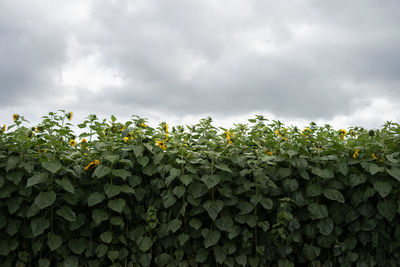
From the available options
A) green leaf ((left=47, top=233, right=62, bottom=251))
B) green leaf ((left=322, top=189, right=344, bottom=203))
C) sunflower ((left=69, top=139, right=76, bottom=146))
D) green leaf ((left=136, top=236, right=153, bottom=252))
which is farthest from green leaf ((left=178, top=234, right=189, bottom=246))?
sunflower ((left=69, top=139, right=76, bottom=146))

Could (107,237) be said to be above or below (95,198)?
below

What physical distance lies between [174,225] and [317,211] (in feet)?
5.41

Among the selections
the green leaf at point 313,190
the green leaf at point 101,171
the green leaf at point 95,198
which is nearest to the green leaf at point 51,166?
the green leaf at point 101,171

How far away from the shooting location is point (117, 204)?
3.73 m

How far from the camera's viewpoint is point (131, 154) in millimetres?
4031

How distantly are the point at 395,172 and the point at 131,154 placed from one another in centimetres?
304

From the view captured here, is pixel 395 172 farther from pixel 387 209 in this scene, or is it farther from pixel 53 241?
pixel 53 241

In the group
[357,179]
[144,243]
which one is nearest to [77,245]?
[144,243]

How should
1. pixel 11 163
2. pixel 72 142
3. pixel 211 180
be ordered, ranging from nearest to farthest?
pixel 211 180
pixel 11 163
pixel 72 142

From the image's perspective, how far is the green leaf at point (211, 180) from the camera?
3604 mm

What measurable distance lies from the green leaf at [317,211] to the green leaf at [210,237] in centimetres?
110

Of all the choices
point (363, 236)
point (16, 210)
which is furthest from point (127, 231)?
point (363, 236)

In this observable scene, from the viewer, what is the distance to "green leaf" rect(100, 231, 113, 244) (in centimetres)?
383

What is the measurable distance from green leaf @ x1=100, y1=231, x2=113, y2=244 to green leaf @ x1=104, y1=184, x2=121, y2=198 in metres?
0.51
